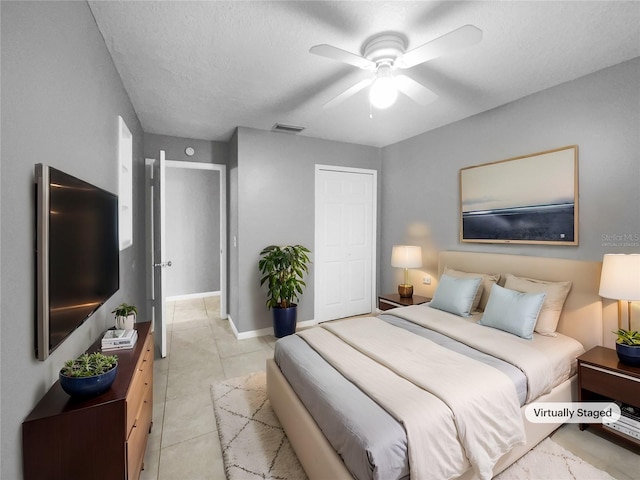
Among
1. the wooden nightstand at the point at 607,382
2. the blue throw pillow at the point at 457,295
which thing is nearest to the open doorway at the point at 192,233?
the blue throw pillow at the point at 457,295

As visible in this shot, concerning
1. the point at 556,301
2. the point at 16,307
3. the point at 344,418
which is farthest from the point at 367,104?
the point at 16,307

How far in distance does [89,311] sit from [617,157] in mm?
3707

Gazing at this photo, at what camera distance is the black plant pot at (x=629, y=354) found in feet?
6.56

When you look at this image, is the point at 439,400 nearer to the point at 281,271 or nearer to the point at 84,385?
the point at 84,385

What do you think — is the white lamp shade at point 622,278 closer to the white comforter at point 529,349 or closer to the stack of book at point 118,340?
the white comforter at point 529,349

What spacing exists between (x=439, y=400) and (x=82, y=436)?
1557mm

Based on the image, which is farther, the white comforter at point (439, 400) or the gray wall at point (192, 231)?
the gray wall at point (192, 231)

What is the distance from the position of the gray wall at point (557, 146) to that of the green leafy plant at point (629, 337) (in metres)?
0.65

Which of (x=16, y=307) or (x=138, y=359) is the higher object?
(x=16, y=307)

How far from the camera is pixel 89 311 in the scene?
154cm

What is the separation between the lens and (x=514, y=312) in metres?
2.46

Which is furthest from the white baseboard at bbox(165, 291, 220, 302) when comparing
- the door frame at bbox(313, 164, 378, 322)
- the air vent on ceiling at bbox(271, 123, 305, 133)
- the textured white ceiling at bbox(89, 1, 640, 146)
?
the air vent on ceiling at bbox(271, 123, 305, 133)

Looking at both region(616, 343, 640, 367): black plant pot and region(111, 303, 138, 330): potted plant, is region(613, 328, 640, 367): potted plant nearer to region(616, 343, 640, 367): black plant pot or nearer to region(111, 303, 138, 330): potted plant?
region(616, 343, 640, 367): black plant pot

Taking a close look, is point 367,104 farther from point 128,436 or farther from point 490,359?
point 128,436
